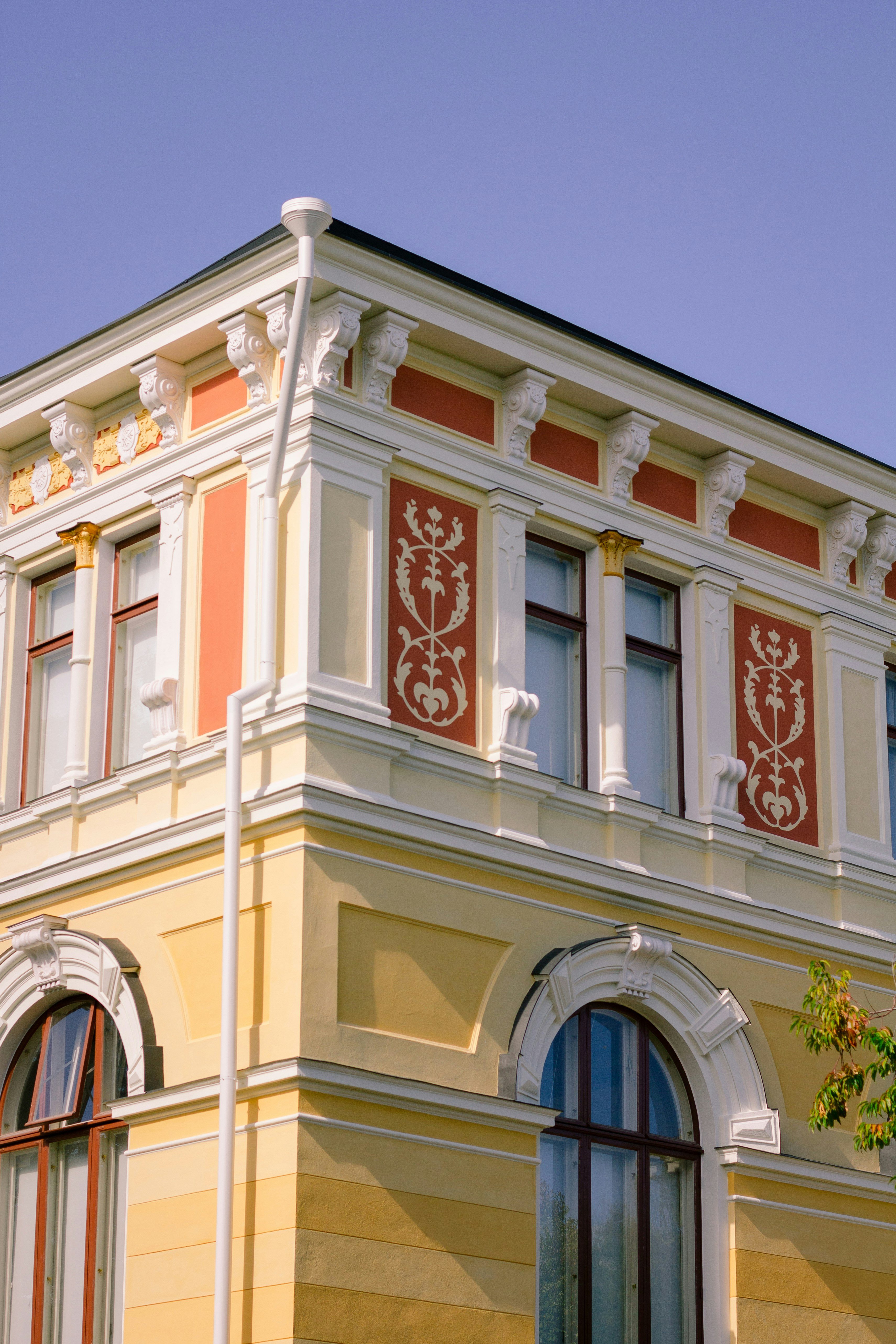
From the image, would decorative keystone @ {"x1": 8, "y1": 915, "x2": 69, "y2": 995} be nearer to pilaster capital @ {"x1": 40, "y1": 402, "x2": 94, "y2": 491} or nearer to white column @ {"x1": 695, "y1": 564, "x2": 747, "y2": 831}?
pilaster capital @ {"x1": 40, "y1": 402, "x2": 94, "y2": 491}

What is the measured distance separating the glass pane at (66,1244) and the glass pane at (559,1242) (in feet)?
10.6

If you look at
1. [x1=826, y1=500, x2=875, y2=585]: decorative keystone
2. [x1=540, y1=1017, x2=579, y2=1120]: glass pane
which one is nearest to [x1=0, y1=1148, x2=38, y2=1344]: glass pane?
[x1=540, y1=1017, x2=579, y2=1120]: glass pane

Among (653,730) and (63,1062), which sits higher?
(653,730)

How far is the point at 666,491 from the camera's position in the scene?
18.7 meters

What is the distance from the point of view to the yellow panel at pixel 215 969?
1489 cm

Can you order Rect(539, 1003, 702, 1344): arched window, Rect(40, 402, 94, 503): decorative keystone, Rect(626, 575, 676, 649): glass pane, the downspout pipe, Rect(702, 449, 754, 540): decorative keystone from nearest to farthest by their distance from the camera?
the downspout pipe < Rect(539, 1003, 702, 1344): arched window < Rect(40, 402, 94, 503): decorative keystone < Rect(626, 575, 676, 649): glass pane < Rect(702, 449, 754, 540): decorative keystone

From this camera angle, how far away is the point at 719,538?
62.0ft

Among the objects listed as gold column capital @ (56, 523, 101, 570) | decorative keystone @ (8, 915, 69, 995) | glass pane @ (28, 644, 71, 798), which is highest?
gold column capital @ (56, 523, 101, 570)

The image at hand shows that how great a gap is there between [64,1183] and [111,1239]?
29.8 inches

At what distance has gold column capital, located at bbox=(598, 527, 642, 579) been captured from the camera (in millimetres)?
17969

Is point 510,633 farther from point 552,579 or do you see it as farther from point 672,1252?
point 672,1252

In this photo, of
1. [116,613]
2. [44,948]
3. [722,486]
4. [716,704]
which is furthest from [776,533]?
[44,948]

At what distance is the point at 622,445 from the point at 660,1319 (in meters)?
6.84

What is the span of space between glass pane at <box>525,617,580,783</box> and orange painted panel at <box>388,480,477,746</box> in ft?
2.44
